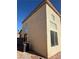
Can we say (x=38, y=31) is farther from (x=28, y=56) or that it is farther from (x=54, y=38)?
(x=28, y=56)

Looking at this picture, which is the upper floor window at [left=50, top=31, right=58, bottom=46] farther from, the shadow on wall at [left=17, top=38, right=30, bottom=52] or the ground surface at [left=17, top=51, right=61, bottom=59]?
the shadow on wall at [left=17, top=38, right=30, bottom=52]

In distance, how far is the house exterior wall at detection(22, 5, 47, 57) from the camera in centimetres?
174

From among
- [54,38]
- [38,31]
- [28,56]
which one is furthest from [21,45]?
[54,38]

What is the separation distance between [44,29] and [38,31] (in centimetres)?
8

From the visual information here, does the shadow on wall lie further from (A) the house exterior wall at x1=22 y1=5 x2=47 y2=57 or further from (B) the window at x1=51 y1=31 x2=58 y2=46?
(B) the window at x1=51 y1=31 x2=58 y2=46

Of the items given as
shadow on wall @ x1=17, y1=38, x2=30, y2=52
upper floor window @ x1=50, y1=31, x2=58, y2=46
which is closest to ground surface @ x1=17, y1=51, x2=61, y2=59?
shadow on wall @ x1=17, y1=38, x2=30, y2=52

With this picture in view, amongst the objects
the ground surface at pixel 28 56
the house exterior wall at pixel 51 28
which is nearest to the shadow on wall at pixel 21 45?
the ground surface at pixel 28 56

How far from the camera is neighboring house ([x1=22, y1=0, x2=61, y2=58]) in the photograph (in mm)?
1744

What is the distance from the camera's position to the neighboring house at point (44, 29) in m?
1.74

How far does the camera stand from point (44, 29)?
176 centimetres

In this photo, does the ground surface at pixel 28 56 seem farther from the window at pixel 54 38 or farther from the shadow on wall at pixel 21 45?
the window at pixel 54 38

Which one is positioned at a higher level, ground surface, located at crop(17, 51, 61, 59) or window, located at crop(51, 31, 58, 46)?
window, located at crop(51, 31, 58, 46)

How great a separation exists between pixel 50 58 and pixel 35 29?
41cm
